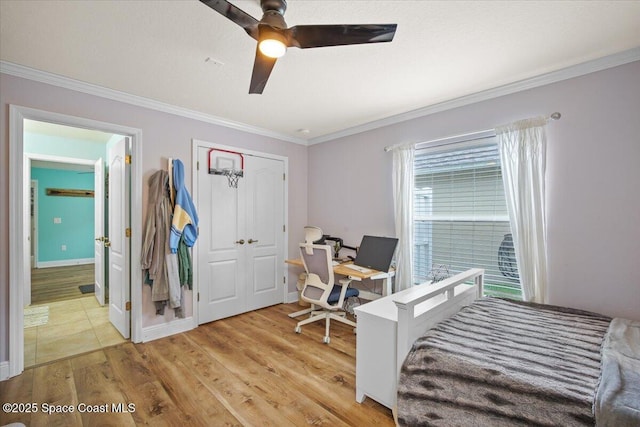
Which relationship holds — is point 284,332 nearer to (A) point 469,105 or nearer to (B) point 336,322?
(B) point 336,322

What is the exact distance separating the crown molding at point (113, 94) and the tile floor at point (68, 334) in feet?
7.71

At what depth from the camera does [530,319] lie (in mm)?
1886

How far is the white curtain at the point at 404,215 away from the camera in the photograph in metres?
3.07

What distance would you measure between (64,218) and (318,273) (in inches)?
270

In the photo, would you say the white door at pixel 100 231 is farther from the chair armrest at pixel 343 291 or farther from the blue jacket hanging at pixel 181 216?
the chair armrest at pixel 343 291

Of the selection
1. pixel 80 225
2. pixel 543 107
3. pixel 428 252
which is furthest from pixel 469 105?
pixel 80 225

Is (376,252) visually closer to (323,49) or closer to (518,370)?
(518,370)

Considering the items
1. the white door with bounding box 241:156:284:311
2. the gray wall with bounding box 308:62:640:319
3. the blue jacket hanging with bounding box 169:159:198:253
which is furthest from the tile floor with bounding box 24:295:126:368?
the gray wall with bounding box 308:62:640:319

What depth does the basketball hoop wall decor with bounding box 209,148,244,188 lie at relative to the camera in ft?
11.0

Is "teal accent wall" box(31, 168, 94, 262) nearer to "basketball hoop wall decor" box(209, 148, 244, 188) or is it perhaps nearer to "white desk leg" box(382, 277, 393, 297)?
"basketball hoop wall decor" box(209, 148, 244, 188)

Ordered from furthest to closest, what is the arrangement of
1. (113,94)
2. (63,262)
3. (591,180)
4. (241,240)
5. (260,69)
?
(63,262) < (241,240) < (113,94) < (591,180) < (260,69)

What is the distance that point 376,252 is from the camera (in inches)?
124

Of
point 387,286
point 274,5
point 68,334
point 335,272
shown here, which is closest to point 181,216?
point 335,272

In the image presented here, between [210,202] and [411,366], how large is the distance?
8.92ft
